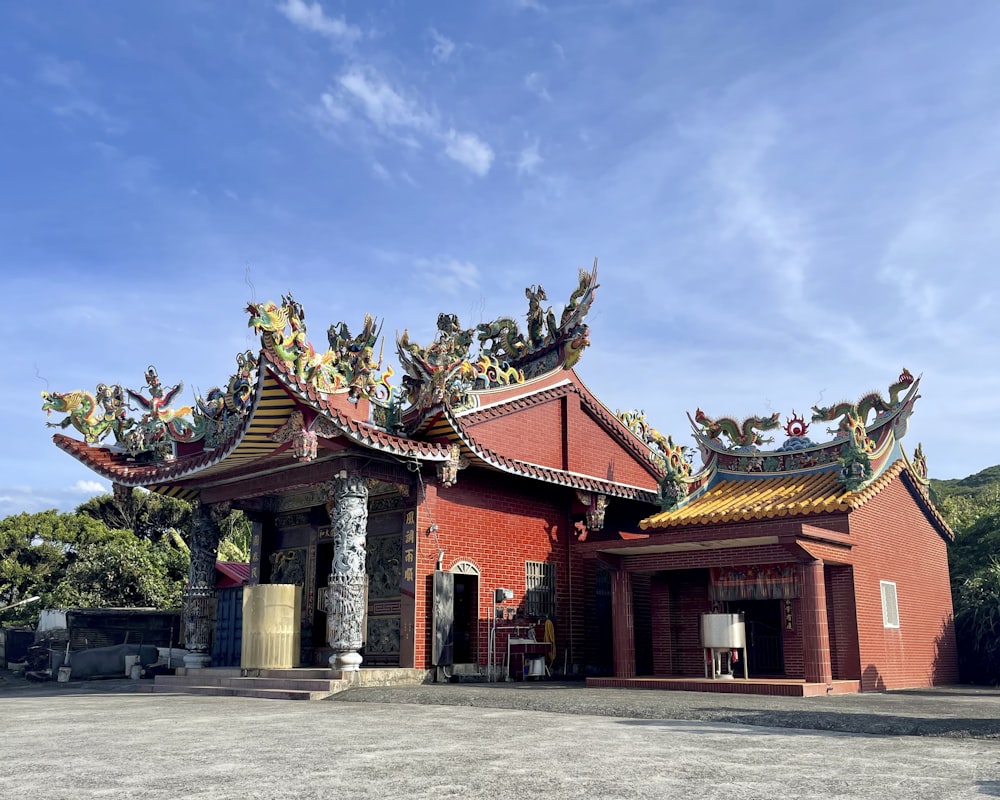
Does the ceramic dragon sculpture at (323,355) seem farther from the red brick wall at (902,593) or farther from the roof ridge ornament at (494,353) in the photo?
the red brick wall at (902,593)

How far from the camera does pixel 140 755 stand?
23.3ft

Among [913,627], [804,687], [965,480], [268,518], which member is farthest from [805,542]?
[965,480]

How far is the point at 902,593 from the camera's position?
1681 cm

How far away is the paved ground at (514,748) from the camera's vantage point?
5.51 meters

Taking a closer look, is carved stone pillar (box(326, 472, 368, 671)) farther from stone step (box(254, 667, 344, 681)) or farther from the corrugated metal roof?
the corrugated metal roof

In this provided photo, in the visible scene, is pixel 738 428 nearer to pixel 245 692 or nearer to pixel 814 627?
pixel 814 627

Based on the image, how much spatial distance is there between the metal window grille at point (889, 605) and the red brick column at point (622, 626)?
445 centimetres

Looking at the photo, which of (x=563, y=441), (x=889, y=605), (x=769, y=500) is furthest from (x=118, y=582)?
(x=889, y=605)

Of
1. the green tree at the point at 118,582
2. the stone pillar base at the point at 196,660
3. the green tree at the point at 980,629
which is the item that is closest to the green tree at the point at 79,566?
the green tree at the point at 118,582

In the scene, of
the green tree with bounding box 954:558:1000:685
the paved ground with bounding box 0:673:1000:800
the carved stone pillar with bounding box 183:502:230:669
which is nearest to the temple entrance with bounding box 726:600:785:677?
the paved ground with bounding box 0:673:1000:800

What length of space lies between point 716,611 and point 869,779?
10302 mm

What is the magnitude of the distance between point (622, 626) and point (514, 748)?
859 cm

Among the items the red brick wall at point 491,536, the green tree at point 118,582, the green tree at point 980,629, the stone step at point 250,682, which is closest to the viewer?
the stone step at point 250,682

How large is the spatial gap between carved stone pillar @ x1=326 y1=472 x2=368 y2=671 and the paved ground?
7.58 ft
